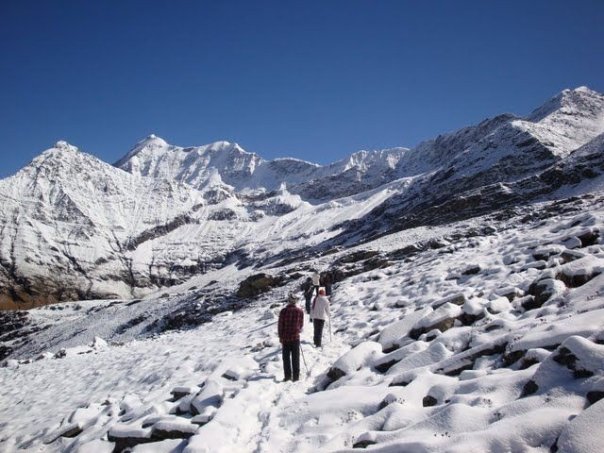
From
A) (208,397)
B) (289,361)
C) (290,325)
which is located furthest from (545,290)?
(208,397)

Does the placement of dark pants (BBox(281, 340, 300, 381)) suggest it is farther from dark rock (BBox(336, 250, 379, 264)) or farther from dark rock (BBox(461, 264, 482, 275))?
dark rock (BBox(336, 250, 379, 264))

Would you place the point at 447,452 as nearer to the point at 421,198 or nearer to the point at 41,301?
the point at 421,198

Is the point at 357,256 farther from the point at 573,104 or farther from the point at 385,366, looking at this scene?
the point at 573,104

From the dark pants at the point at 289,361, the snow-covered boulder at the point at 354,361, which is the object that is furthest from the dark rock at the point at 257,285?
the snow-covered boulder at the point at 354,361

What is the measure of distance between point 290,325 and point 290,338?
32 cm

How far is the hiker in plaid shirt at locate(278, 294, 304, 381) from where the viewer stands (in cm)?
1060

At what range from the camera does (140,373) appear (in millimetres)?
15016

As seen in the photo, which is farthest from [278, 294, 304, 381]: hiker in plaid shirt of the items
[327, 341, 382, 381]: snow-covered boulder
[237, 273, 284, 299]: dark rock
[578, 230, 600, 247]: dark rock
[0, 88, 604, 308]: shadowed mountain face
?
[0, 88, 604, 308]: shadowed mountain face

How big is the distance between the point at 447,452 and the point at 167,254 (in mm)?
194300

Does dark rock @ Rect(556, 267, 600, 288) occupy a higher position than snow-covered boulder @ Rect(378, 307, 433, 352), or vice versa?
dark rock @ Rect(556, 267, 600, 288)

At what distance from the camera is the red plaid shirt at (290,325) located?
425 inches

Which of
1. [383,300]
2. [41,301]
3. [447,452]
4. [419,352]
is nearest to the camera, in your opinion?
[447,452]

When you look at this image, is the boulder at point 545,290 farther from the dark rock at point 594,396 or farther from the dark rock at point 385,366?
the dark rock at point 594,396

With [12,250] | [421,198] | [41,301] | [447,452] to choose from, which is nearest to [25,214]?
[12,250]
